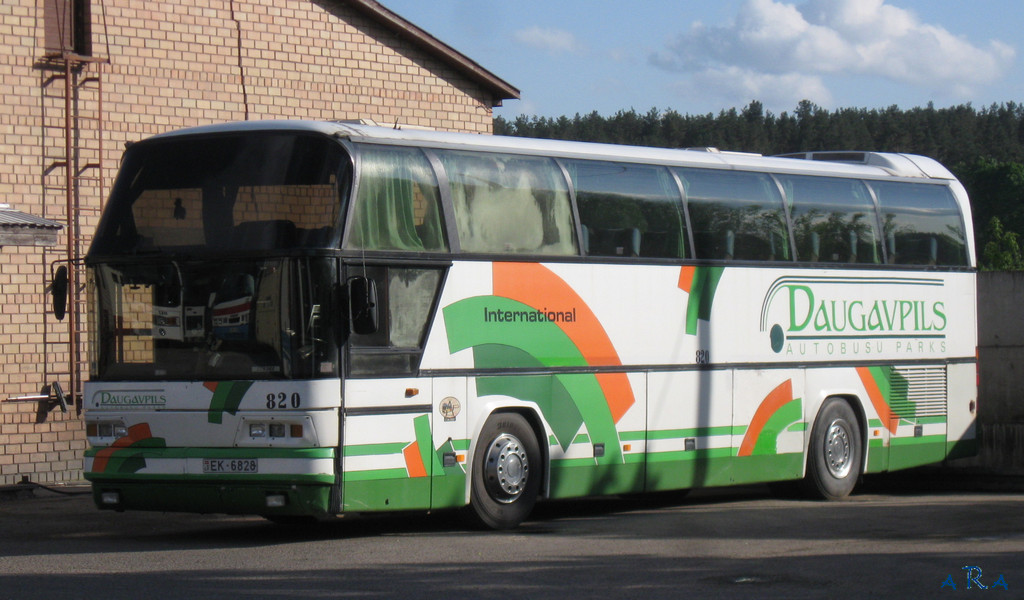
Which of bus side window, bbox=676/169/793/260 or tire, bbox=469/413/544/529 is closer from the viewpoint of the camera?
tire, bbox=469/413/544/529

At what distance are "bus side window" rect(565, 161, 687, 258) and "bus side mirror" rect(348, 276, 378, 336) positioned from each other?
2865 mm

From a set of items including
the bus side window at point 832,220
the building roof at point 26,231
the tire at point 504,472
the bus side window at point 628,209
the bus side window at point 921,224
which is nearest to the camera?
the tire at point 504,472

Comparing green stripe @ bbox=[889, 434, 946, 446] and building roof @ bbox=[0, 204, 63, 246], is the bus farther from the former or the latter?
building roof @ bbox=[0, 204, 63, 246]

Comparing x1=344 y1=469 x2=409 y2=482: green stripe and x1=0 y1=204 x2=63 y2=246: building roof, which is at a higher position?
x1=0 y1=204 x2=63 y2=246: building roof

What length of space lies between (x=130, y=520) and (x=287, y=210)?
440cm

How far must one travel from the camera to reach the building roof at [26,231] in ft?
49.3

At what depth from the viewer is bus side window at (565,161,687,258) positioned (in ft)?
43.8

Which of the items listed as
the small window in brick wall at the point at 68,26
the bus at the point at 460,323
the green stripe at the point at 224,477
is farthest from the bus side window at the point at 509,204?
the small window in brick wall at the point at 68,26

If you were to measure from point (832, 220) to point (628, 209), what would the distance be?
3254 millimetres

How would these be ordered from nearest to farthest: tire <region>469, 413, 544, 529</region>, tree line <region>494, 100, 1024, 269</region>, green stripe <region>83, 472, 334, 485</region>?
green stripe <region>83, 472, 334, 485</region>, tire <region>469, 413, 544, 529</region>, tree line <region>494, 100, 1024, 269</region>

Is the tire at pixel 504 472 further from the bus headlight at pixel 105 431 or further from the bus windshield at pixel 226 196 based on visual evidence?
the bus headlight at pixel 105 431

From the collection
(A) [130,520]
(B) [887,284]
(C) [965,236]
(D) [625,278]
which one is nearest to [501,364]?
(D) [625,278]

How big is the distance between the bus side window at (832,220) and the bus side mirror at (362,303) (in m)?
6.02

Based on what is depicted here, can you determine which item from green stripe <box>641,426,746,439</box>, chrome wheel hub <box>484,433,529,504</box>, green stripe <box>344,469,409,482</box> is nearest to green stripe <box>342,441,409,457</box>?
green stripe <box>344,469,409,482</box>
